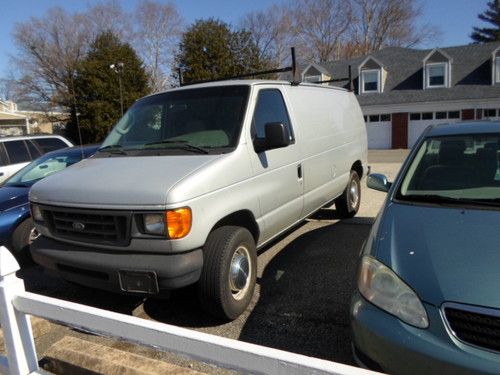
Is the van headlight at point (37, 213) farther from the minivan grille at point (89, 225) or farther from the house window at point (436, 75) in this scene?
the house window at point (436, 75)

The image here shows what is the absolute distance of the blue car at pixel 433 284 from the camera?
6.76 feet

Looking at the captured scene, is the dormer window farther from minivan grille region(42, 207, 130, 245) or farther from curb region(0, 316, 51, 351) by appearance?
curb region(0, 316, 51, 351)

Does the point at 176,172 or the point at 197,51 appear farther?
the point at 197,51

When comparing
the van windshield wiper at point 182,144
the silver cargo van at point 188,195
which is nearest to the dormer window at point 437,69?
the silver cargo van at point 188,195

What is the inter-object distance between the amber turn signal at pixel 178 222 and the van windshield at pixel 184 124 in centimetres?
81

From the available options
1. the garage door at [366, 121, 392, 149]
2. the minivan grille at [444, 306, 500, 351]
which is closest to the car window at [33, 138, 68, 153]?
the minivan grille at [444, 306, 500, 351]

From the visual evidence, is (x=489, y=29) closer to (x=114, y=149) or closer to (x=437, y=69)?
(x=437, y=69)

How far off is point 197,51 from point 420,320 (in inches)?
1034

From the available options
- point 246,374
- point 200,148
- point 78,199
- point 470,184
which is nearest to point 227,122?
point 200,148

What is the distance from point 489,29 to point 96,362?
53.5m

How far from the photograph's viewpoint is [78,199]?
11.3 feet

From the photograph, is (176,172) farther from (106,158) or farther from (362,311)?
(362,311)

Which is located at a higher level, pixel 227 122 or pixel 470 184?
pixel 227 122

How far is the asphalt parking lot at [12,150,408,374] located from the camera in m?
3.36
